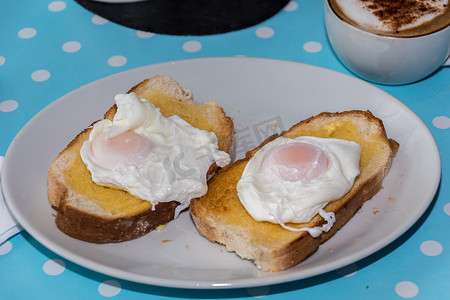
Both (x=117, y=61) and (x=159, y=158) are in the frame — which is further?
(x=117, y=61)

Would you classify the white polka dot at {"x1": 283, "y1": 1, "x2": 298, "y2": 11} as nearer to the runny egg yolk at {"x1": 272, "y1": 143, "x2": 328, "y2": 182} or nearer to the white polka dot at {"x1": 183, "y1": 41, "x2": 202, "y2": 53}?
the white polka dot at {"x1": 183, "y1": 41, "x2": 202, "y2": 53}

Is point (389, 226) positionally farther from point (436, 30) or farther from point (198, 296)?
point (436, 30)

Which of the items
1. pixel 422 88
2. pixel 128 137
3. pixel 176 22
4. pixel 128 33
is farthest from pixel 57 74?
pixel 422 88

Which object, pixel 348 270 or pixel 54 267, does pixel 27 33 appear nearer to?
pixel 54 267

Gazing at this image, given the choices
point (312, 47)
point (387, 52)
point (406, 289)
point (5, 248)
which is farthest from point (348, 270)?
point (312, 47)

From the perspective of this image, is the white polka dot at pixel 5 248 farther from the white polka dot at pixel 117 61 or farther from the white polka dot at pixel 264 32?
the white polka dot at pixel 264 32

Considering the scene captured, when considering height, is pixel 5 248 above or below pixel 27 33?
below
